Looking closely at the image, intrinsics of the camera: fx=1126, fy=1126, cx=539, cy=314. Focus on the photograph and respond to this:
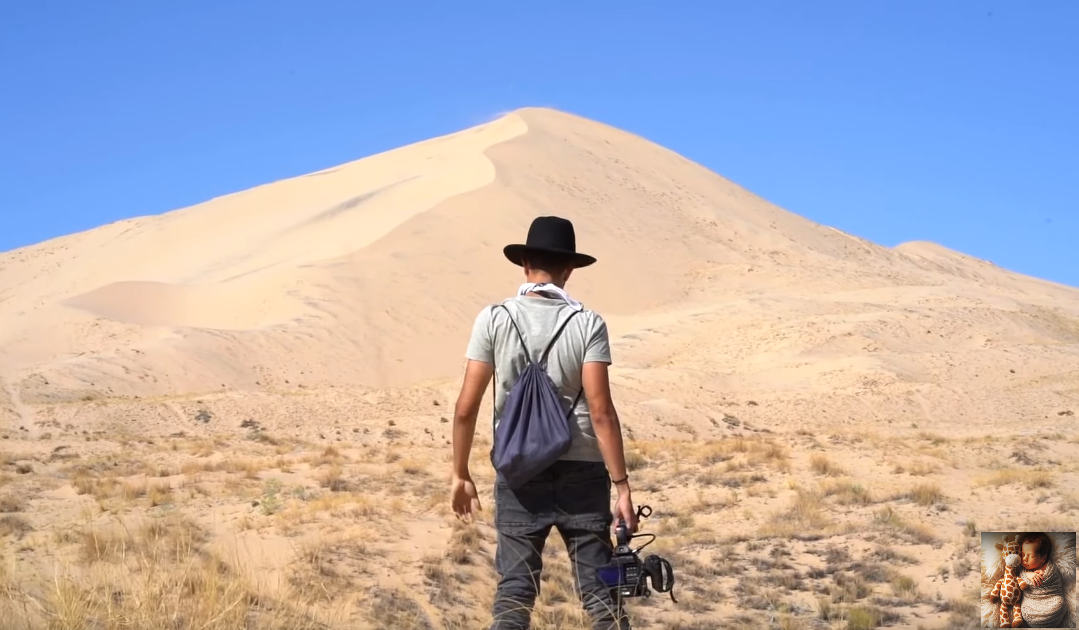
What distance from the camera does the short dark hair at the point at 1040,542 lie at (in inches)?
223

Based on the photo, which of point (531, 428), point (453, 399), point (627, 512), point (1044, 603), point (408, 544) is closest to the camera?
point (531, 428)

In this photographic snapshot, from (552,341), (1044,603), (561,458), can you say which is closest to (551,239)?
(552,341)

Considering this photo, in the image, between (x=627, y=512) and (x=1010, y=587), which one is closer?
(x=627, y=512)

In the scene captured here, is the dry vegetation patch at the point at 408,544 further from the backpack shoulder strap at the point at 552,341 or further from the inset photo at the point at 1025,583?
the backpack shoulder strap at the point at 552,341

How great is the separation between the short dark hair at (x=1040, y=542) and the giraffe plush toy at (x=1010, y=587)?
0.12 ft

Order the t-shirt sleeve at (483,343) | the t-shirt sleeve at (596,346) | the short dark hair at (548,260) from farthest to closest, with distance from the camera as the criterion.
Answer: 1. the short dark hair at (548,260)
2. the t-shirt sleeve at (483,343)
3. the t-shirt sleeve at (596,346)

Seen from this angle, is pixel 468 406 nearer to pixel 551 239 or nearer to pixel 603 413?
pixel 603 413

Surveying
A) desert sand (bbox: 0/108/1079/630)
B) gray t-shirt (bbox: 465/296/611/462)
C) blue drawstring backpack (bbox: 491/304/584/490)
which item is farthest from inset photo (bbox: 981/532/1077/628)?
blue drawstring backpack (bbox: 491/304/584/490)

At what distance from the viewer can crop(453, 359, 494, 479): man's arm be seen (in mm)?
4375

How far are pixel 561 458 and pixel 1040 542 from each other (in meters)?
2.90

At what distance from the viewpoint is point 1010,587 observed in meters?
5.70

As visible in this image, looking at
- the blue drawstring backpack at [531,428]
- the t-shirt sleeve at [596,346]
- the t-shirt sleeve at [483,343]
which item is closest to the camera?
the blue drawstring backpack at [531,428]

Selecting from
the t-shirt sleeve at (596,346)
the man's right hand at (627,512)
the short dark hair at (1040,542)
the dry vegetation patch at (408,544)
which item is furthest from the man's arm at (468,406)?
the short dark hair at (1040,542)

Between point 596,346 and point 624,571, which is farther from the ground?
point 596,346
